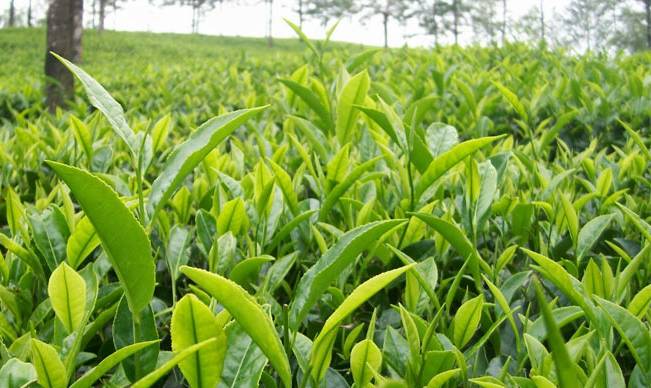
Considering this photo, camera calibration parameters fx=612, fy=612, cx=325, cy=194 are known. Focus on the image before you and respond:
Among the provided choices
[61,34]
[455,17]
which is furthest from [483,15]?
[61,34]

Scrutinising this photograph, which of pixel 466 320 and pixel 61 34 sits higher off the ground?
pixel 61 34

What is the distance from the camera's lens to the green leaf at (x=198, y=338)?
71 centimetres

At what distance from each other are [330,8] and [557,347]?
5852 centimetres

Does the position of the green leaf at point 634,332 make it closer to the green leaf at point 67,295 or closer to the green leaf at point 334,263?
the green leaf at point 334,263

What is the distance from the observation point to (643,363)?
864mm

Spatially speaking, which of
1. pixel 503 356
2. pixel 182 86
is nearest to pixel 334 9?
pixel 182 86

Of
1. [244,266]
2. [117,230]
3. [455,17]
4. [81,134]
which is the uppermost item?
[455,17]

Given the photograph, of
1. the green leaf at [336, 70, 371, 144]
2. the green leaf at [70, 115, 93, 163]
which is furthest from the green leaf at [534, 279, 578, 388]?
the green leaf at [70, 115, 93, 163]

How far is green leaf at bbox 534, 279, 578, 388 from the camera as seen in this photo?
0.50 m

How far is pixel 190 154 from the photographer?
35.7 inches

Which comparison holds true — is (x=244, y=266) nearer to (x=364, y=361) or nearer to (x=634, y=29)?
(x=364, y=361)

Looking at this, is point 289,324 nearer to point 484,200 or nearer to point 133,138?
point 133,138

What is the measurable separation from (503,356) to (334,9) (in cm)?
5824

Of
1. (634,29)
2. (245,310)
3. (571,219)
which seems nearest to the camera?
(245,310)
